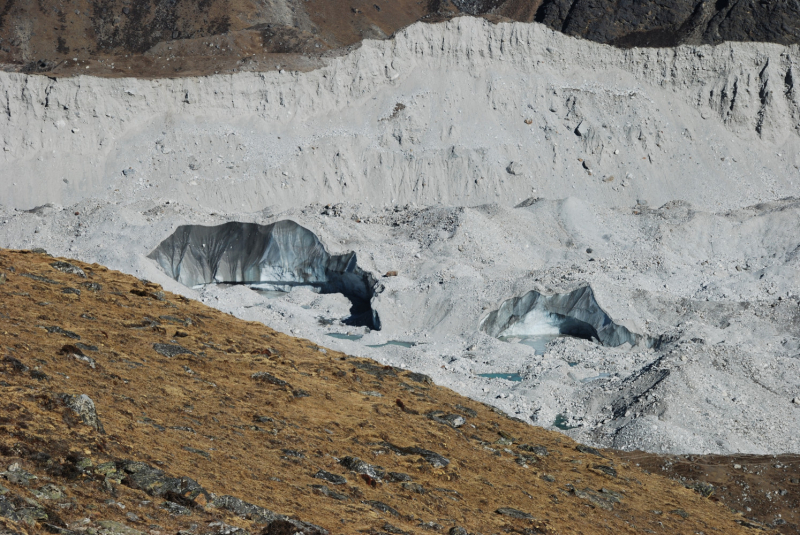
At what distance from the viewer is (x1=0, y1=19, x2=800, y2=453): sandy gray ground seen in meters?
27.5

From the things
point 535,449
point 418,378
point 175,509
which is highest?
point 175,509

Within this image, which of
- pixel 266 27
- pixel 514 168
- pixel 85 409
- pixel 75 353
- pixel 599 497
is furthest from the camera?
pixel 266 27

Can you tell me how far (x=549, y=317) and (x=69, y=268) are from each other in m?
19.2

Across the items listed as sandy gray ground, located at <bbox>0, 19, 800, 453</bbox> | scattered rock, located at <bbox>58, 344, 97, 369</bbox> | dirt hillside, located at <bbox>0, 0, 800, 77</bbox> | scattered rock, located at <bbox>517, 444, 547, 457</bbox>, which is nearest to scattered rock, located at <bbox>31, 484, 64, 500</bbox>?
scattered rock, located at <bbox>58, 344, 97, 369</bbox>

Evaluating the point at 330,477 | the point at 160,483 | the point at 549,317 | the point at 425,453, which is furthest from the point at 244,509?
the point at 549,317

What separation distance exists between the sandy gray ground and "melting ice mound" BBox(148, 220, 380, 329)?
0.80 metres

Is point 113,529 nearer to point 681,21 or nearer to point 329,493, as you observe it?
point 329,493

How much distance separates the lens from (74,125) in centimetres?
4691

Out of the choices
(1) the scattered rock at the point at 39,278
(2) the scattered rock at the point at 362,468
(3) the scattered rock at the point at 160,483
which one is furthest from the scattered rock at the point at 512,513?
(1) the scattered rock at the point at 39,278

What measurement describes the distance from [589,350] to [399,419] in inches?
632

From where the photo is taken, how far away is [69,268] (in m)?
17.9

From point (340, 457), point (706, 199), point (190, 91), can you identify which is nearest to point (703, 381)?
point (340, 457)

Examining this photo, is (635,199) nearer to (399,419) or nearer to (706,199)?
(706,199)

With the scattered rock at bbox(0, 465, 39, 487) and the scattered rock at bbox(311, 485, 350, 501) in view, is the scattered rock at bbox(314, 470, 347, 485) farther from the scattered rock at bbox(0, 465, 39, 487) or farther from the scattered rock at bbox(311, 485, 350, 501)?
the scattered rock at bbox(0, 465, 39, 487)
